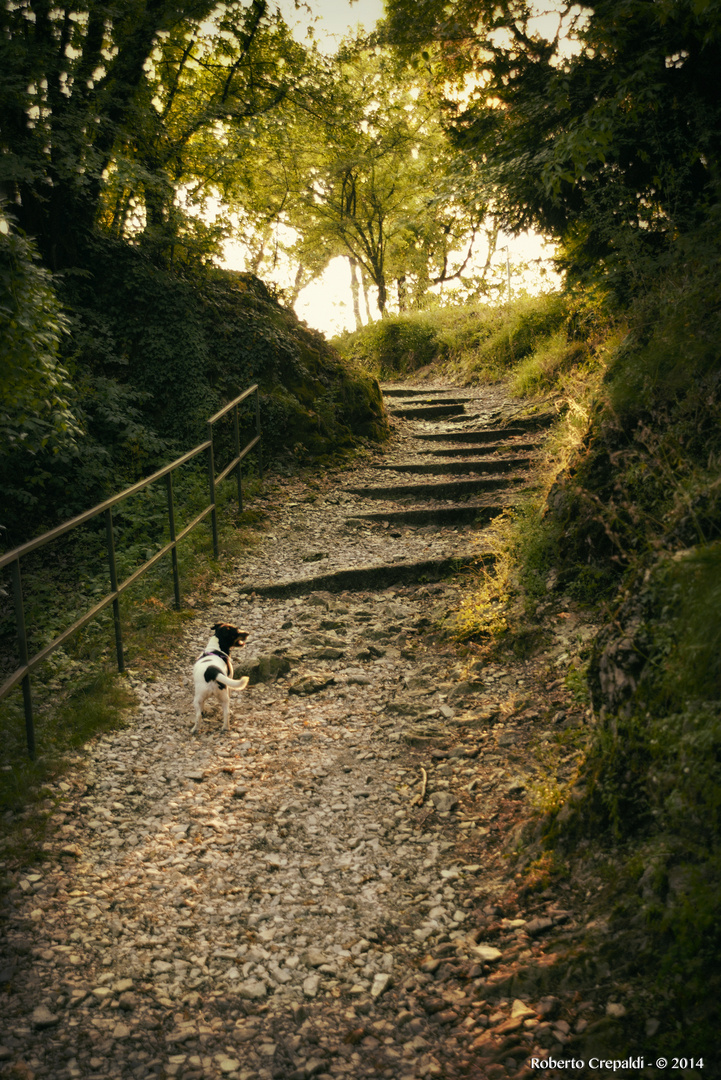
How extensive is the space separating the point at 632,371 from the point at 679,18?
244 cm

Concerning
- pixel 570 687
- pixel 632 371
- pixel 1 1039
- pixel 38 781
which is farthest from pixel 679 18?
pixel 1 1039

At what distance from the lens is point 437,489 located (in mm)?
7844

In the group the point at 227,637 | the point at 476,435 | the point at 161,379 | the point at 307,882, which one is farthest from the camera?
the point at 476,435

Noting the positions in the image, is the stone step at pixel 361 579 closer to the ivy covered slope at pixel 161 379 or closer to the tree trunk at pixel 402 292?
the ivy covered slope at pixel 161 379

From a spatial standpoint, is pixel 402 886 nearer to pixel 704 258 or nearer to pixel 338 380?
pixel 704 258

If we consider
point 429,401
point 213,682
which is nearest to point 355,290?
point 429,401

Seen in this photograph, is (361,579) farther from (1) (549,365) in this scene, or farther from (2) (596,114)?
(1) (549,365)

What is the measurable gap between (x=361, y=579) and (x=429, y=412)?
20.1 ft

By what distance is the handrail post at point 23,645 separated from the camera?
323 cm

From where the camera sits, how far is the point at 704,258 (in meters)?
4.27

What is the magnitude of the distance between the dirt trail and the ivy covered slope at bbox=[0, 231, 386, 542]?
3598 millimetres

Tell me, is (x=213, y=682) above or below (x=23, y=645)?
below

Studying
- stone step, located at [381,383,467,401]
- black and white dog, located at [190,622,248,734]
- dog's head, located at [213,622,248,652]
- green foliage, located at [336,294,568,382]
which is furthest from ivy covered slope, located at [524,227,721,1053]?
stone step, located at [381,383,467,401]

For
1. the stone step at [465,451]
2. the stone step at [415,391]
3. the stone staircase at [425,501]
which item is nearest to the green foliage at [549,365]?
the stone staircase at [425,501]
